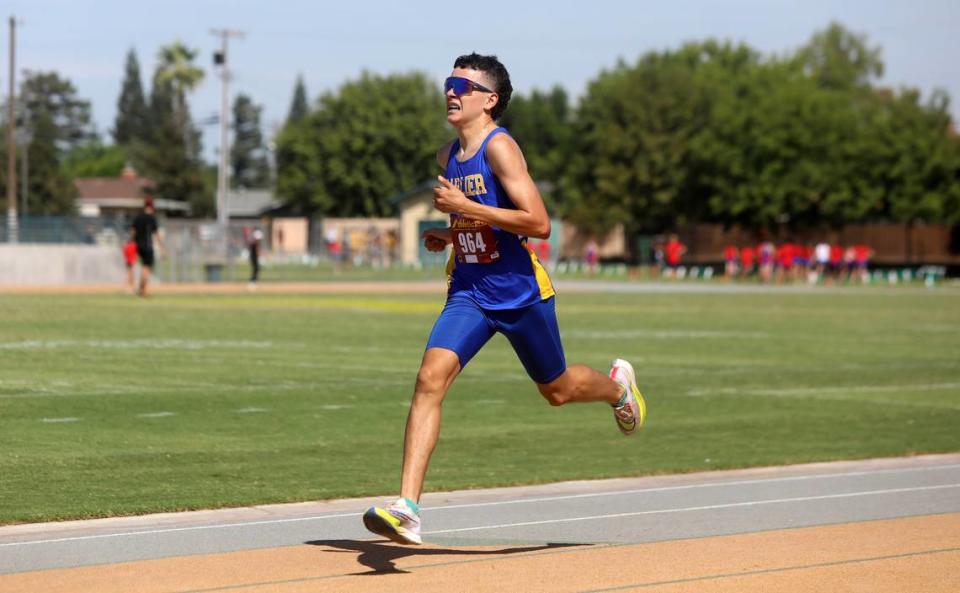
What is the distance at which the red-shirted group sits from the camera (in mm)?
59625

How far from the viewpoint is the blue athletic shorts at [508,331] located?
23.0 feet

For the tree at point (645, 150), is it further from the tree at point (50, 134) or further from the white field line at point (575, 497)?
the white field line at point (575, 497)

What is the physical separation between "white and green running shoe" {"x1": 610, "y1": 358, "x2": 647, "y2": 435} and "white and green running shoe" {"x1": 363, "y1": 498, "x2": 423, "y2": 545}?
2137 mm

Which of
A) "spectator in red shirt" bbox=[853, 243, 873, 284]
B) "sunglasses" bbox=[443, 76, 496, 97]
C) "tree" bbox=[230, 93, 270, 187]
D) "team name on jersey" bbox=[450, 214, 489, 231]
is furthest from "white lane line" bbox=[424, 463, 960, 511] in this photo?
"tree" bbox=[230, 93, 270, 187]

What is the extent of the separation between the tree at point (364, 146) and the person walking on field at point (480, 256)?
98204 millimetres

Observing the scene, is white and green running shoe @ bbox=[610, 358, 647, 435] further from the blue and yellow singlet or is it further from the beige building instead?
the beige building

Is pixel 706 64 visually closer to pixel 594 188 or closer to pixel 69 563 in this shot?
pixel 594 188

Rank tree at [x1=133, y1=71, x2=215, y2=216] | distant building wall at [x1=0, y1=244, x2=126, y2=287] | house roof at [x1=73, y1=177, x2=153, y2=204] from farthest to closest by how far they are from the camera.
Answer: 1. house roof at [x1=73, y1=177, x2=153, y2=204]
2. tree at [x1=133, y1=71, x2=215, y2=216]
3. distant building wall at [x1=0, y1=244, x2=126, y2=287]

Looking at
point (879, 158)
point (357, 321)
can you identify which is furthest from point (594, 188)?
point (357, 321)

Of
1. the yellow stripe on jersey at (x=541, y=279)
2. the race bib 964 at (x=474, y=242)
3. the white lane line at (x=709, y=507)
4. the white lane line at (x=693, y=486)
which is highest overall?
the race bib 964 at (x=474, y=242)

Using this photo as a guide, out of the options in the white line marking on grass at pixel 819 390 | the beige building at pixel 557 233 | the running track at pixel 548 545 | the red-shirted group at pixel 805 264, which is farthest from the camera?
the beige building at pixel 557 233

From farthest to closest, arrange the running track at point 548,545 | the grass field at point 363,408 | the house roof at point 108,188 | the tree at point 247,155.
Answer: the tree at point 247,155
the house roof at point 108,188
the grass field at point 363,408
the running track at point 548,545

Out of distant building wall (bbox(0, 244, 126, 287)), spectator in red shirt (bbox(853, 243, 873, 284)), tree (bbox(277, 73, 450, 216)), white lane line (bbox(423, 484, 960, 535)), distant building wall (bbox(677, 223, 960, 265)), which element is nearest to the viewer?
white lane line (bbox(423, 484, 960, 535))

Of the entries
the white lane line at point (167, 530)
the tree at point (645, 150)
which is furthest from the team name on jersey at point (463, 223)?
the tree at point (645, 150)
